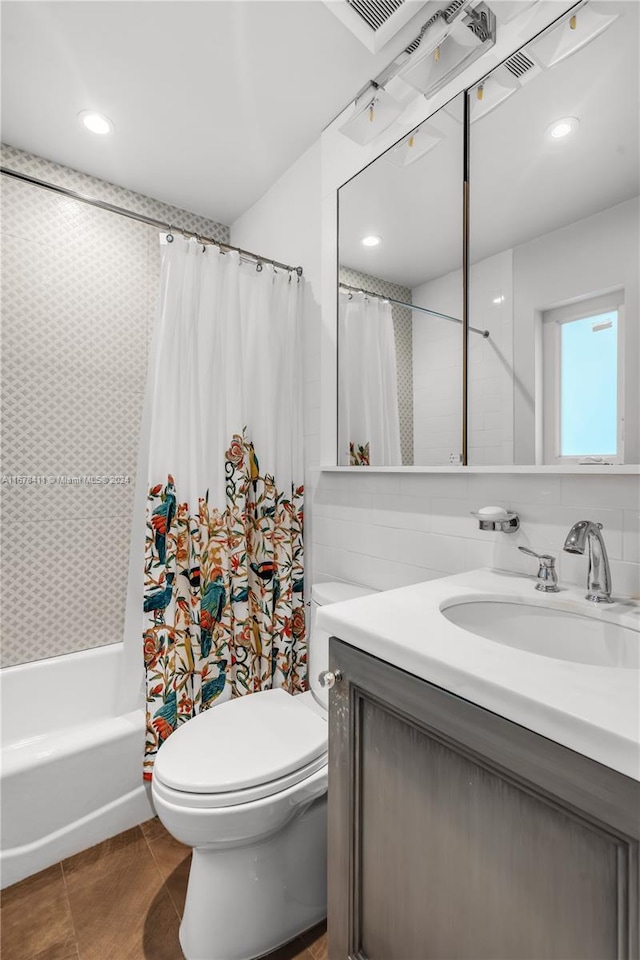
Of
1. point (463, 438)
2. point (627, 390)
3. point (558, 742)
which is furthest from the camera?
point (463, 438)

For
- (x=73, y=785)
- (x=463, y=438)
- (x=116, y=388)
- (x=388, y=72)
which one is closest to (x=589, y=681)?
(x=463, y=438)

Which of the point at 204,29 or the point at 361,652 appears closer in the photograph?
the point at 361,652

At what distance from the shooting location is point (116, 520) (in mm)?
2156

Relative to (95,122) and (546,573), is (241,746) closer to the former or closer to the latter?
(546,573)

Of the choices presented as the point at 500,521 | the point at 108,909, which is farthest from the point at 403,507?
the point at 108,909

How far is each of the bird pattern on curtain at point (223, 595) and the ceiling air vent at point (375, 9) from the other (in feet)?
4.41

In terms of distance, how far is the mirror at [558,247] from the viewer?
982 mm

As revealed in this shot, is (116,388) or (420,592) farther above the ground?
(116,388)

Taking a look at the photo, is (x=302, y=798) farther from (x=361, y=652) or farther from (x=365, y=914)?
(x=361, y=652)

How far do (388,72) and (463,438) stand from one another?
119cm

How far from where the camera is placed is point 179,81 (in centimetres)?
158

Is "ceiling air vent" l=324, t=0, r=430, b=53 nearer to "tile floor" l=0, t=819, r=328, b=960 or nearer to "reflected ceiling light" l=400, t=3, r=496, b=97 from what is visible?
"reflected ceiling light" l=400, t=3, r=496, b=97

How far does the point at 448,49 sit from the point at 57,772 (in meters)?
2.44

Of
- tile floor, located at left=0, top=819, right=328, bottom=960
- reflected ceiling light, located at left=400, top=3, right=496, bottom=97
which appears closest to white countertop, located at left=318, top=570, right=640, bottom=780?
tile floor, located at left=0, top=819, right=328, bottom=960
